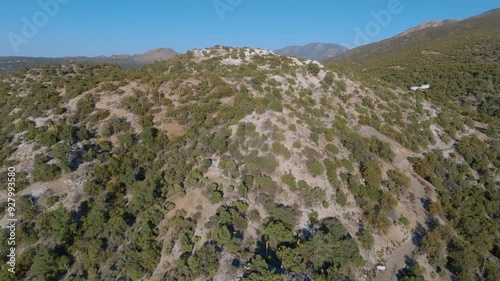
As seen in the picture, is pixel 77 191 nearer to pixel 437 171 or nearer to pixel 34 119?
pixel 34 119

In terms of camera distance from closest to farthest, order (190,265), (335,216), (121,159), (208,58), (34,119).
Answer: (190,265)
(335,216)
(121,159)
(34,119)
(208,58)

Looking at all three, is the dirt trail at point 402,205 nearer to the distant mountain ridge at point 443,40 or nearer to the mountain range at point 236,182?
the mountain range at point 236,182

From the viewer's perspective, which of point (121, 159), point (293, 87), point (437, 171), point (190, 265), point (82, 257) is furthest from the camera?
Result: point (293, 87)

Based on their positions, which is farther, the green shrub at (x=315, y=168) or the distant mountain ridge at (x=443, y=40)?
the distant mountain ridge at (x=443, y=40)

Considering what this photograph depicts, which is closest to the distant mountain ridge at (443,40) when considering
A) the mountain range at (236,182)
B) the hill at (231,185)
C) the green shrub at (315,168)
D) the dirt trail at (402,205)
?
the mountain range at (236,182)

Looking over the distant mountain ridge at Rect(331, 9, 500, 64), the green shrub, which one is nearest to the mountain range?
the green shrub

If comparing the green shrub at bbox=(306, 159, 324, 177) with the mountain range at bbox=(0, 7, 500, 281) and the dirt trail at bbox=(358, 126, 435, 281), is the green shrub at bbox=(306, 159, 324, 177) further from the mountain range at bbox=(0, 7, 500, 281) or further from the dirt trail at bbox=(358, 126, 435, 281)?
the dirt trail at bbox=(358, 126, 435, 281)

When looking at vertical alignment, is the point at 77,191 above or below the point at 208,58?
below

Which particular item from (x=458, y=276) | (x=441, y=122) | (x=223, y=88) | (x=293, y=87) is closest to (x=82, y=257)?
(x=223, y=88)
